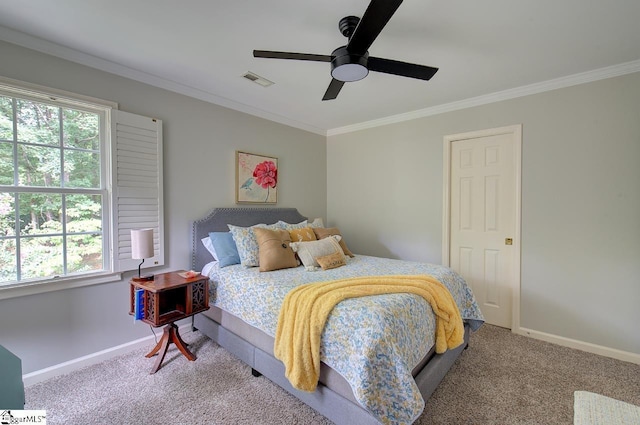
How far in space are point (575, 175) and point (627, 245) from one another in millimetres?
724

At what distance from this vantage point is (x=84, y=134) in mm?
2350

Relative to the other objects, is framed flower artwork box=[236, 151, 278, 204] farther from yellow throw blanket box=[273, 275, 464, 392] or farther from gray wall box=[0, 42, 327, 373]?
yellow throw blanket box=[273, 275, 464, 392]

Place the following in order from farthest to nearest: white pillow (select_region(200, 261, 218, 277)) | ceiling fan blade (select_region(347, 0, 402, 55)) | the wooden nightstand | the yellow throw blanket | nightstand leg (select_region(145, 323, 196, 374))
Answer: white pillow (select_region(200, 261, 218, 277)), nightstand leg (select_region(145, 323, 196, 374)), the wooden nightstand, the yellow throw blanket, ceiling fan blade (select_region(347, 0, 402, 55))

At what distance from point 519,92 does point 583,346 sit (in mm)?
2548

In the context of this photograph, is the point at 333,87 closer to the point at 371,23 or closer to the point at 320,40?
the point at 320,40

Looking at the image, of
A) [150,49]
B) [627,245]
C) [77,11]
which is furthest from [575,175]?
[77,11]

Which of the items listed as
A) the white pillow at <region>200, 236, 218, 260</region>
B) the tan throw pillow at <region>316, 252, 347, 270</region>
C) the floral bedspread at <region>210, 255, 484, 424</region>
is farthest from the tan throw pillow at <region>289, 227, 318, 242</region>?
the white pillow at <region>200, 236, 218, 260</region>

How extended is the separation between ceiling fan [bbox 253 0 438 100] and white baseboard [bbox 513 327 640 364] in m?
2.78

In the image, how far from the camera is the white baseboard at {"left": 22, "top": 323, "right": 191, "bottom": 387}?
2.07 m

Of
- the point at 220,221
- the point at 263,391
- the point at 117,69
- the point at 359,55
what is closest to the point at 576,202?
the point at 359,55

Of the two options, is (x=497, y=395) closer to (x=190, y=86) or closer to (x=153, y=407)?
(x=153, y=407)

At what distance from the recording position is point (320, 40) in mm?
2084

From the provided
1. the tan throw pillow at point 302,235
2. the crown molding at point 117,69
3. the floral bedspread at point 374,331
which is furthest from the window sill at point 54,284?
the crown molding at point 117,69

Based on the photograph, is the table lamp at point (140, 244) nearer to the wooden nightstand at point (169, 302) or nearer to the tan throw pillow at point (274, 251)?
the wooden nightstand at point (169, 302)
